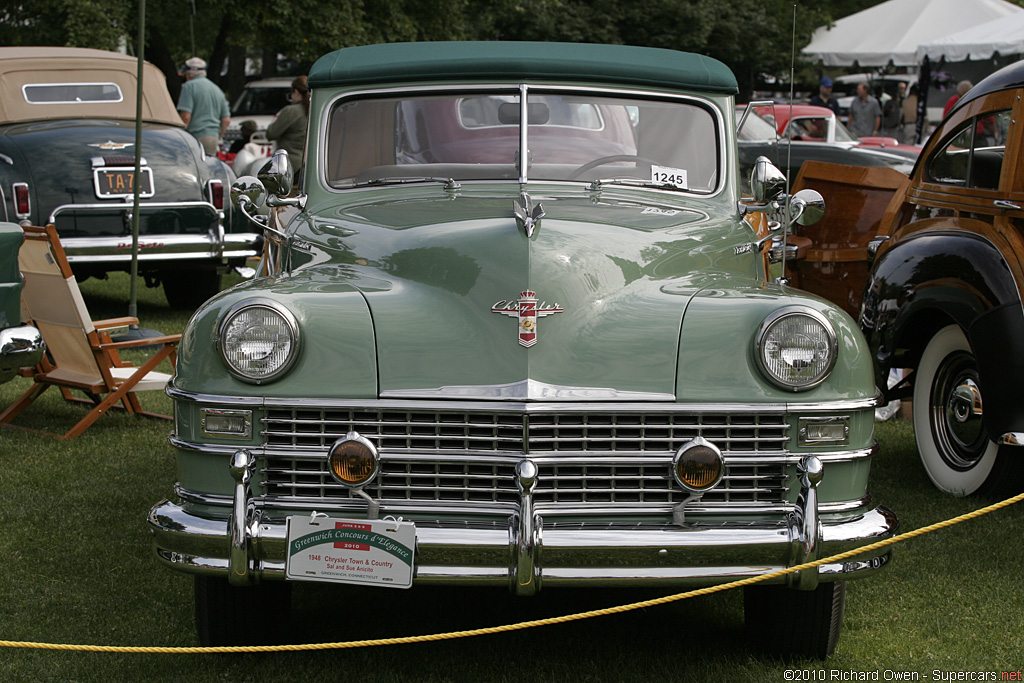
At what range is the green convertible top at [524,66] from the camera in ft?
14.3

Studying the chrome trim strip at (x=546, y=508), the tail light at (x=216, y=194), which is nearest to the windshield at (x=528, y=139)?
the chrome trim strip at (x=546, y=508)

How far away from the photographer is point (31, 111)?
31.0ft

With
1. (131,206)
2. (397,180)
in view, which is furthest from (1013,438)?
(131,206)

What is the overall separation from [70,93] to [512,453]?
8141 mm

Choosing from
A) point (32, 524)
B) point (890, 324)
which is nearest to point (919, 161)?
point (890, 324)

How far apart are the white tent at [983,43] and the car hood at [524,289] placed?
15.5 meters

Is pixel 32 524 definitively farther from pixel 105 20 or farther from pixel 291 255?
pixel 105 20

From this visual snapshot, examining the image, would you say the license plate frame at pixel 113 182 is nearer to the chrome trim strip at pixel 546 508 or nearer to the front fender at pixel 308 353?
the front fender at pixel 308 353

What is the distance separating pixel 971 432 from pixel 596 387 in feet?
9.12

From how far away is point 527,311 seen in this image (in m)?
3.12

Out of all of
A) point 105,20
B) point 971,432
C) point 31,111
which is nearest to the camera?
point 971,432

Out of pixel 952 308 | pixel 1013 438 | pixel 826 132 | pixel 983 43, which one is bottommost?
pixel 1013 438

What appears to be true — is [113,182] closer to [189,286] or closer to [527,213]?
[189,286]

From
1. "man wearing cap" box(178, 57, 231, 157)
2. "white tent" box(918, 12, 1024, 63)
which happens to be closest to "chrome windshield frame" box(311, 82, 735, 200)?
"man wearing cap" box(178, 57, 231, 157)
